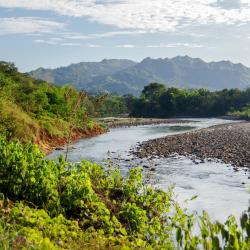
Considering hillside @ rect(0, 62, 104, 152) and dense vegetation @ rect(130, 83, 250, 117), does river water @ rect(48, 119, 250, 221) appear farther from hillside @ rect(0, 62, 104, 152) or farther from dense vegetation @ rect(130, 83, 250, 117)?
dense vegetation @ rect(130, 83, 250, 117)

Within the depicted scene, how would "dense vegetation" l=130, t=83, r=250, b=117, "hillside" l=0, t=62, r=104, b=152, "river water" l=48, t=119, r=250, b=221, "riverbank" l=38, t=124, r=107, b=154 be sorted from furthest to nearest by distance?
"dense vegetation" l=130, t=83, r=250, b=117 < "riverbank" l=38, t=124, r=107, b=154 < "hillside" l=0, t=62, r=104, b=152 < "river water" l=48, t=119, r=250, b=221

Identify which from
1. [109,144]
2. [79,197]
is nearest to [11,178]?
[79,197]

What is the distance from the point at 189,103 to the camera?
14625 cm

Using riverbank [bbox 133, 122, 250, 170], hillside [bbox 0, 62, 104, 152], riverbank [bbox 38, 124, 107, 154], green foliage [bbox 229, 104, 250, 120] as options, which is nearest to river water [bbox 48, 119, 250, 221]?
riverbank [bbox 133, 122, 250, 170]

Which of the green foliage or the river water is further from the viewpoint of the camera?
the green foliage

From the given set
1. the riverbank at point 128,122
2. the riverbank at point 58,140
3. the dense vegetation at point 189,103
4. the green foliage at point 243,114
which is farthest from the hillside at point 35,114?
the dense vegetation at point 189,103

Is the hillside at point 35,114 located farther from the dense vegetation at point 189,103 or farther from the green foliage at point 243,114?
the dense vegetation at point 189,103

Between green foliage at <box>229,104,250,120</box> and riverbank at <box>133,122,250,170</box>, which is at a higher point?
green foliage at <box>229,104,250,120</box>

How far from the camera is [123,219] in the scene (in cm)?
1359

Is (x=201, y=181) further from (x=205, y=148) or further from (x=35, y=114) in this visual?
(x=35, y=114)

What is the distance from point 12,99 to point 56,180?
4706 centimetres

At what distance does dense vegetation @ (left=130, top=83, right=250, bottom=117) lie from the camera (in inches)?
5522

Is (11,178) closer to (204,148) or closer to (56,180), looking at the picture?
(56,180)

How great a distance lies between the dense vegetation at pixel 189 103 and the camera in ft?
460
